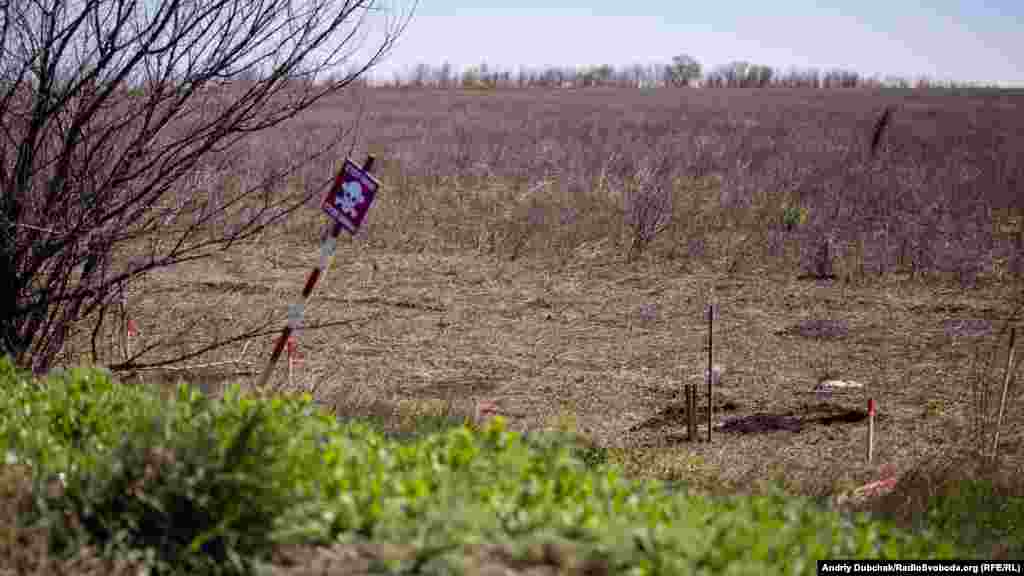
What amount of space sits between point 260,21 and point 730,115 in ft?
119

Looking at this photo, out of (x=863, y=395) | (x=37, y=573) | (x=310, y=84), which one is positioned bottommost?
(x=863, y=395)

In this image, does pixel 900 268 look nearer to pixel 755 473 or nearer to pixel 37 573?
pixel 755 473

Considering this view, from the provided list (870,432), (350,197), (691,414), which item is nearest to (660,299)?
(691,414)

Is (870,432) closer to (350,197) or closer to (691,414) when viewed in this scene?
(691,414)

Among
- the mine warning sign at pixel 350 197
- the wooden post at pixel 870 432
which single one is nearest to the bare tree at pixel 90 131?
the mine warning sign at pixel 350 197

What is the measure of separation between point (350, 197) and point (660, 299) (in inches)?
331

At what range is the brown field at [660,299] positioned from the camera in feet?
34.5

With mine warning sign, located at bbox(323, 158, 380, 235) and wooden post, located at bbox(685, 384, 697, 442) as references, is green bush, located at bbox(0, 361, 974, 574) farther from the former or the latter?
wooden post, located at bbox(685, 384, 697, 442)

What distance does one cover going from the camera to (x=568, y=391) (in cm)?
1180

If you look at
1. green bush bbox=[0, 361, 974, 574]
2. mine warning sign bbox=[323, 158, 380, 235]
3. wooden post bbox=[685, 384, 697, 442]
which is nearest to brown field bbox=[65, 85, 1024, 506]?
wooden post bbox=[685, 384, 697, 442]

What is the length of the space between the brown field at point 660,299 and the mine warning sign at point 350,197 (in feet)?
2.60

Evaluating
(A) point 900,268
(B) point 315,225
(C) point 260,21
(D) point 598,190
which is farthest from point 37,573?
(D) point 598,190

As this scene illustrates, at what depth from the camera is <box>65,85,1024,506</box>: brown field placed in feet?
34.5

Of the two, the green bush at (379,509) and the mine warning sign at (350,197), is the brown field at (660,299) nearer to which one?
the mine warning sign at (350,197)
